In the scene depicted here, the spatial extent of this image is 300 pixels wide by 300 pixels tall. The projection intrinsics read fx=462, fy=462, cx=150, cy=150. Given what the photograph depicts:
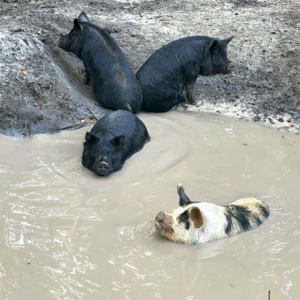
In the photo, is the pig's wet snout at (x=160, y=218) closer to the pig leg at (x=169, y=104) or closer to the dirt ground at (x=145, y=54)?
the dirt ground at (x=145, y=54)

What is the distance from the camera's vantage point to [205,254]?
4.08 meters

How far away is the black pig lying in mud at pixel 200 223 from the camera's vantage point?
4.11 meters

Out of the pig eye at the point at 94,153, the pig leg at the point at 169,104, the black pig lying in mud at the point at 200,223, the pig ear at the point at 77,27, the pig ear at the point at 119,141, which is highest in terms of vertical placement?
the pig ear at the point at 77,27

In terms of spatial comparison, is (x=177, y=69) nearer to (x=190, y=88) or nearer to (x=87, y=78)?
(x=190, y=88)

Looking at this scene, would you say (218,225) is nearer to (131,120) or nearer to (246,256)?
(246,256)

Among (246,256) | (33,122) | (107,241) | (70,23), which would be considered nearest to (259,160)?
(246,256)

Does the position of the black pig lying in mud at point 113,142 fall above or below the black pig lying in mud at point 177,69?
below

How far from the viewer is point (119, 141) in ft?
19.0

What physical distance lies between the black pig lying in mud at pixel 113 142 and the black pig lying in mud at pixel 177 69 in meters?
1.14

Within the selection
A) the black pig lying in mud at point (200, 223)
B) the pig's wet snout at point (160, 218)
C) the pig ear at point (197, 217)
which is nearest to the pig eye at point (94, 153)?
the black pig lying in mud at point (200, 223)

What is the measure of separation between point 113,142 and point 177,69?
253 centimetres

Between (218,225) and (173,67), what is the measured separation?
4.08m

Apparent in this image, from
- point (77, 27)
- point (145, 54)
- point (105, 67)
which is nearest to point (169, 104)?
point (105, 67)

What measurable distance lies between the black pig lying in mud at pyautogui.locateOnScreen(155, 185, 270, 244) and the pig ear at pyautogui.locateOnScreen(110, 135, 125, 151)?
156 cm
